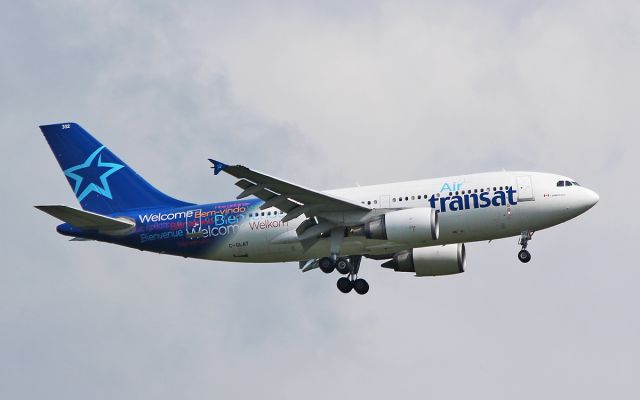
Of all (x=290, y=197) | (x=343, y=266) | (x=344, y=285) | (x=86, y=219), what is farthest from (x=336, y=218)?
(x=86, y=219)

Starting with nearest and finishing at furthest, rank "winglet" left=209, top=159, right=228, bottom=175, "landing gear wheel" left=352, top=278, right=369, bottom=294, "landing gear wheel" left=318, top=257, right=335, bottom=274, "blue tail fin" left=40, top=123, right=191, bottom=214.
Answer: "winglet" left=209, top=159, right=228, bottom=175 → "landing gear wheel" left=318, top=257, right=335, bottom=274 → "landing gear wheel" left=352, top=278, right=369, bottom=294 → "blue tail fin" left=40, top=123, right=191, bottom=214

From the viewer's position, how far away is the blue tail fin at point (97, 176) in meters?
58.9

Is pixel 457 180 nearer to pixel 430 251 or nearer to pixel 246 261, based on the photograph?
pixel 430 251

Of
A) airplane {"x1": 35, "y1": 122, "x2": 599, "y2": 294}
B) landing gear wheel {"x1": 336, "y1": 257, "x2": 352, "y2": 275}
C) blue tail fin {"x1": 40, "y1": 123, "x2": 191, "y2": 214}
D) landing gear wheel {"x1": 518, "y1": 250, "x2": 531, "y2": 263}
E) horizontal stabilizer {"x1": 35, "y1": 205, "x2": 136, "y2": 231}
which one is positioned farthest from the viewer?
blue tail fin {"x1": 40, "y1": 123, "x2": 191, "y2": 214}

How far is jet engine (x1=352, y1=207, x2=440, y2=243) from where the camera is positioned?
5184 centimetres

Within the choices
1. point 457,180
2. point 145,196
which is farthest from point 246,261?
point 457,180

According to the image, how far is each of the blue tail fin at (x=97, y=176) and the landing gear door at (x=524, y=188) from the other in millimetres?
14847

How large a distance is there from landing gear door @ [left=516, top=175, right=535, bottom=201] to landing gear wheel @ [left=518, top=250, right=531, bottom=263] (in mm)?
2293

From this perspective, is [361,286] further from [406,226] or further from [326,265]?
[406,226]

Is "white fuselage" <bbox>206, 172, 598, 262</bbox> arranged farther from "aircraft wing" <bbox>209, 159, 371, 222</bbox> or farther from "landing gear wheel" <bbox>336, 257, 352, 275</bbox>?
"aircraft wing" <bbox>209, 159, 371, 222</bbox>

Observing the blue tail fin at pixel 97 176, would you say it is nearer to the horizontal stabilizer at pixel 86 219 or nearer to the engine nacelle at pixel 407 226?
the horizontal stabilizer at pixel 86 219

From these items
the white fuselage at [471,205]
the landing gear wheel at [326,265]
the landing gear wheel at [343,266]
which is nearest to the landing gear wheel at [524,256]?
the white fuselage at [471,205]

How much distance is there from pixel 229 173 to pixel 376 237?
23.4 feet

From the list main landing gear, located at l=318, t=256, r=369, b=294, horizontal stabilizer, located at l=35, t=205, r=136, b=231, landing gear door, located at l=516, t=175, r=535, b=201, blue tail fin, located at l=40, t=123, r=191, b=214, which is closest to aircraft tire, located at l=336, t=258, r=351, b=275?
main landing gear, located at l=318, t=256, r=369, b=294
